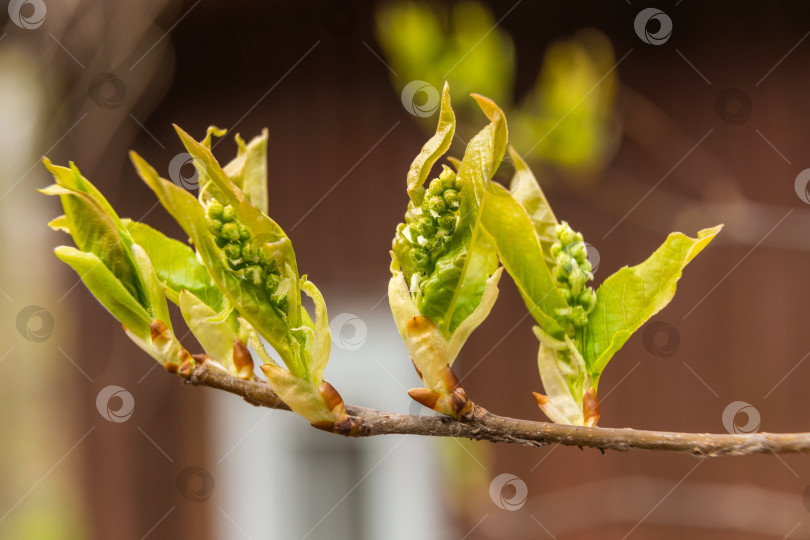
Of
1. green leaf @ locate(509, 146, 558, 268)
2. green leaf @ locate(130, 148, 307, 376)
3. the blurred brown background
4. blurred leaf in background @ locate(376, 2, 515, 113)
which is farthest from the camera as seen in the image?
the blurred brown background

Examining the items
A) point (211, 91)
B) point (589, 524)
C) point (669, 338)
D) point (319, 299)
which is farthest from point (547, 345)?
point (211, 91)

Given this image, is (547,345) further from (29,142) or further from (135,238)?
(29,142)

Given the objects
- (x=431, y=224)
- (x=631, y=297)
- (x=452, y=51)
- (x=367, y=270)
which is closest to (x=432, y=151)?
(x=431, y=224)

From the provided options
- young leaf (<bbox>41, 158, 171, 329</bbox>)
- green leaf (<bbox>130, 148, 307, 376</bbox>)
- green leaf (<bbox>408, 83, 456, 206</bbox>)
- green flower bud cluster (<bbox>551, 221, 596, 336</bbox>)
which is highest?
green flower bud cluster (<bbox>551, 221, 596, 336</bbox>)

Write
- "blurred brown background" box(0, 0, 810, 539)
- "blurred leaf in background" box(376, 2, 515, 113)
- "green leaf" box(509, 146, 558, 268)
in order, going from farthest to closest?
"blurred brown background" box(0, 0, 810, 539)
"blurred leaf in background" box(376, 2, 515, 113)
"green leaf" box(509, 146, 558, 268)

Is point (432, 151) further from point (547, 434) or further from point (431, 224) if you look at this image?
point (547, 434)

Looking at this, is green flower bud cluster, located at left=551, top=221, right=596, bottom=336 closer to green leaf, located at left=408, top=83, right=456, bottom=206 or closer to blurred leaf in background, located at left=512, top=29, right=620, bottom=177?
green leaf, located at left=408, top=83, right=456, bottom=206

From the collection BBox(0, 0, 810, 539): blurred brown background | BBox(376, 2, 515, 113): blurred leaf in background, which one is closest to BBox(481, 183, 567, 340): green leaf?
BBox(376, 2, 515, 113): blurred leaf in background
